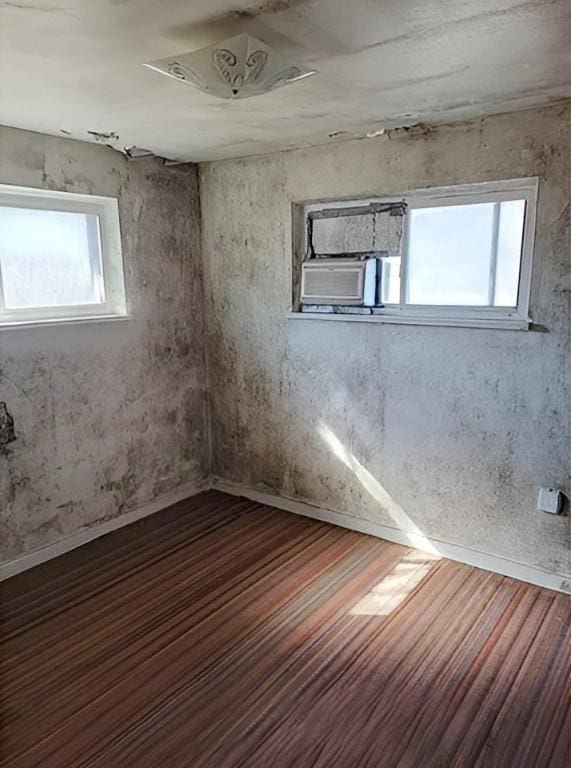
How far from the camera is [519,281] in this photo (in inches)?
103

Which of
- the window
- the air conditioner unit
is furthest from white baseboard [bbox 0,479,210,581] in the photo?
the air conditioner unit

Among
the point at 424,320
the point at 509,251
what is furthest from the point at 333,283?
the point at 509,251

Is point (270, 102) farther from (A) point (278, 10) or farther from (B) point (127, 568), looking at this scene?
(B) point (127, 568)

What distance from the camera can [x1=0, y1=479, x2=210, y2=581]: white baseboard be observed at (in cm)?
289

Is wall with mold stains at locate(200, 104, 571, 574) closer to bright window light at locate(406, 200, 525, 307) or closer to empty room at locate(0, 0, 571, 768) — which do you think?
empty room at locate(0, 0, 571, 768)

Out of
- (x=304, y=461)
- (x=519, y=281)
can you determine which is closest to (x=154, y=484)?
(x=304, y=461)

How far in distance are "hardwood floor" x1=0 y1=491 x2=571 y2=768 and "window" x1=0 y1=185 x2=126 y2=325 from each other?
139 centimetres

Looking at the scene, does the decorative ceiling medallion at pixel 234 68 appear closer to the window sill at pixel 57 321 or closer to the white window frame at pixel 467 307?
the white window frame at pixel 467 307

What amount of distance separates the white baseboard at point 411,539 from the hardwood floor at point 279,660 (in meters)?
0.06

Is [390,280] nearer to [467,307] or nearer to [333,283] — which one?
[333,283]

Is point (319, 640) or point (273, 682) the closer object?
point (273, 682)

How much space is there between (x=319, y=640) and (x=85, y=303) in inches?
87.3

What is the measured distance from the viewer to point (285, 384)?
3512 millimetres

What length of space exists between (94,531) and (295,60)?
8.90ft
